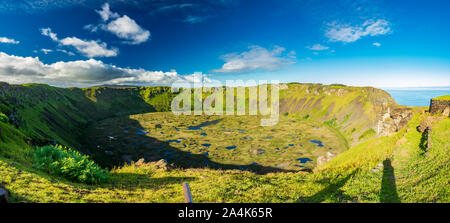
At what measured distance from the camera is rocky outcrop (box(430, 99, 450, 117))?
69.9ft

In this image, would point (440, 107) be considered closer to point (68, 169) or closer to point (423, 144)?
point (423, 144)

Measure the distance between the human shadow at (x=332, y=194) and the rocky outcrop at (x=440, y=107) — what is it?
1731 cm

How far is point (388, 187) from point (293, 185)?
6119 millimetres

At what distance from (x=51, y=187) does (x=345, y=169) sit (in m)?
22.2

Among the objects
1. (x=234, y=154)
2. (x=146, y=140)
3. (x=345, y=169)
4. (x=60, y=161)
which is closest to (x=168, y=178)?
(x=60, y=161)

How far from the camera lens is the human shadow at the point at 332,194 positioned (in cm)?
1202

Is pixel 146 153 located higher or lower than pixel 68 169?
lower

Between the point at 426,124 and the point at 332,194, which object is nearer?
the point at 332,194

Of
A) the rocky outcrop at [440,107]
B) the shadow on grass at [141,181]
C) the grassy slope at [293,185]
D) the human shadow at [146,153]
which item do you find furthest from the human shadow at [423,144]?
the human shadow at [146,153]

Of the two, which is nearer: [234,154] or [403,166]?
[403,166]

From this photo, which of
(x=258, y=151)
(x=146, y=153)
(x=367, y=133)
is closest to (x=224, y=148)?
(x=258, y=151)

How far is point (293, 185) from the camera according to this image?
15.4m

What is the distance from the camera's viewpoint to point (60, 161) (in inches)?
605
